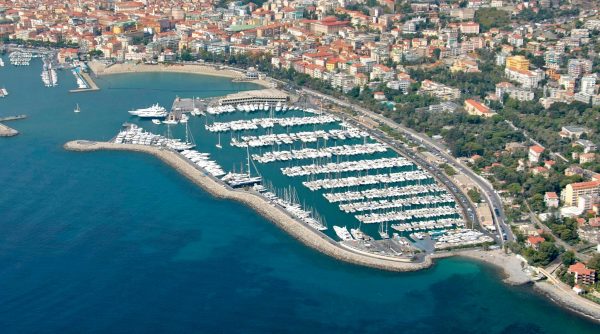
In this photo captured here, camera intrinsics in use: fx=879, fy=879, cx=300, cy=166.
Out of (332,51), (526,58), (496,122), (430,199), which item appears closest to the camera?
(430,199)

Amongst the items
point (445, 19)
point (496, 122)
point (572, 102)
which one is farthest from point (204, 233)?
point (445, 19)

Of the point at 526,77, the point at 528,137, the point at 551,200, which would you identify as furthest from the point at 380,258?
the point at 526,77

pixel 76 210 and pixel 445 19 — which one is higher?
pixel 445 19

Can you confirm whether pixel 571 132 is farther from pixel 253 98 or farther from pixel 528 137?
pixel 253 98

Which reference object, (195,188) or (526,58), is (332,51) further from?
(195,188)

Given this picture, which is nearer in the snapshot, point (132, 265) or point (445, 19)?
point (132, 265)

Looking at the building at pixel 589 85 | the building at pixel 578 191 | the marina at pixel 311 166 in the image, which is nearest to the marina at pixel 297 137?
the marina at pixel 311 166

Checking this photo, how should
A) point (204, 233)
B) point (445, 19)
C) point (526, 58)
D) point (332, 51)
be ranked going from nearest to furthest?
point (204, 233) < point (526, 58) < point (332, 51) < point (445, 19)
